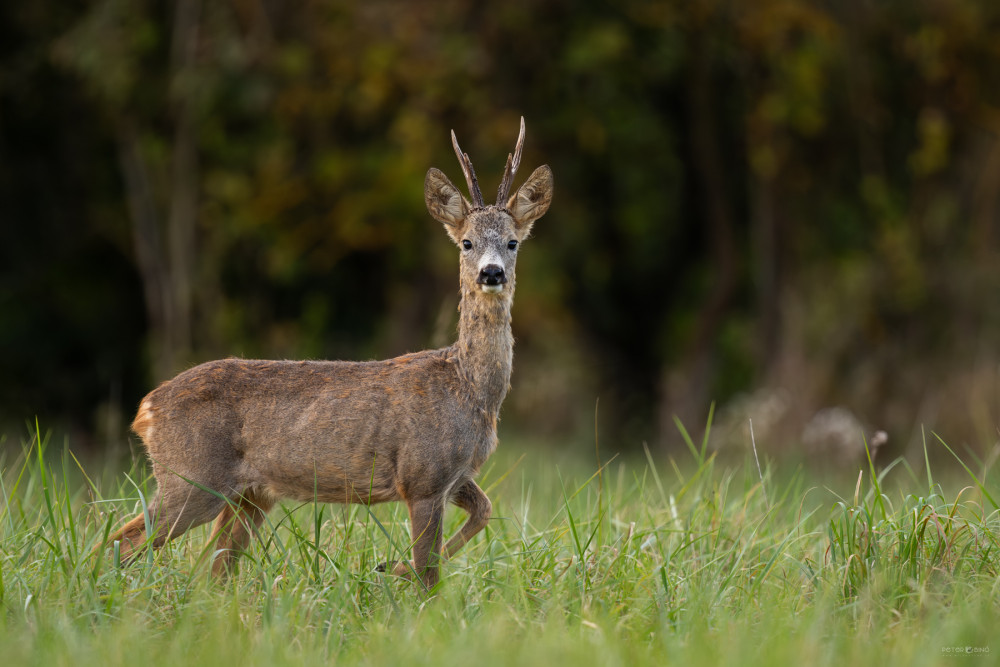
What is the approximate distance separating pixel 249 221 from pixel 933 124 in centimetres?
707

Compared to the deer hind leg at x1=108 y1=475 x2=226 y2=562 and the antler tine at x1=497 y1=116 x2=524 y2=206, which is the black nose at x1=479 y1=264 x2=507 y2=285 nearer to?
the antler tine at x1=497 y1=116 x2=524 y2=206

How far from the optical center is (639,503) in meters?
6.02

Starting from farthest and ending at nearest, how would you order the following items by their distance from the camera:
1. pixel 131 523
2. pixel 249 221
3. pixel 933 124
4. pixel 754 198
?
pixel 754 198 → pixel 249 221 → pixel 933 124 → pixel 131 523

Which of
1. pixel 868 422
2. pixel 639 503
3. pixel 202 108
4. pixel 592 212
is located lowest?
pixel 868 422

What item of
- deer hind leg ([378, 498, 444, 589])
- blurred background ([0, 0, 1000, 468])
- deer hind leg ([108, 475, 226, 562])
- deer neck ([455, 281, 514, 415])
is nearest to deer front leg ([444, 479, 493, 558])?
deer hind leg ([378, 498, 444, 589])

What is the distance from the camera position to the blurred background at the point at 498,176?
505 inches

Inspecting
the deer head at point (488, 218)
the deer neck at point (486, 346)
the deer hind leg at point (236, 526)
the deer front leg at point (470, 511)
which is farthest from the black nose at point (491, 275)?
the deer hind leg at point (236, 526)

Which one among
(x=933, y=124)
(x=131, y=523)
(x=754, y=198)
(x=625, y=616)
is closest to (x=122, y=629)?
(x=131, y=523)

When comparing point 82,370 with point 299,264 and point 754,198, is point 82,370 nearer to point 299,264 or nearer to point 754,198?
point 299,264

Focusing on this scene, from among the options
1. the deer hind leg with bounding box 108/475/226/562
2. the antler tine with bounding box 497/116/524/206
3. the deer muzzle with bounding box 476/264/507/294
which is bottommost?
the deer hind leg with bounding box 108/475/226/562

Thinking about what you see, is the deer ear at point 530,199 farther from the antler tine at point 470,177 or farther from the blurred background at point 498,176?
the blurred background at point 498,176

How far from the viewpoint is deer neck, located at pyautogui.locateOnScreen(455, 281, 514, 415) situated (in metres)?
5.18

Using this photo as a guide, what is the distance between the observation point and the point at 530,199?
18.7 ft

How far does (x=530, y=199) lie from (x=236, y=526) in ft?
6.41
